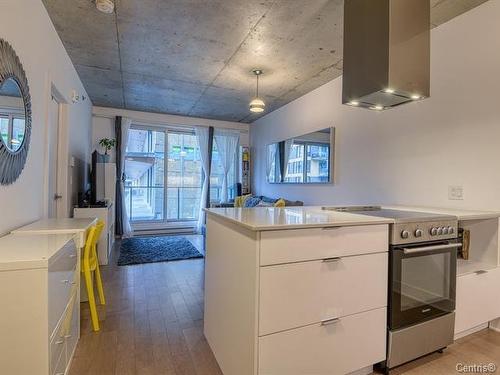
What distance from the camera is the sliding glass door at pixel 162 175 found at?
5.88 metres

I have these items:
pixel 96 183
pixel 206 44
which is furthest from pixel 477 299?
pixel 96 183

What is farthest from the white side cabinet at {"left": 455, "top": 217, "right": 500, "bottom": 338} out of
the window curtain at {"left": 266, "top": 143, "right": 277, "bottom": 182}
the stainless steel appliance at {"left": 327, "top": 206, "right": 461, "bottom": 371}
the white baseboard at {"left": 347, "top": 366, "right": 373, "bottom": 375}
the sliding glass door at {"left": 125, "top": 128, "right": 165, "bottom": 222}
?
the sliding glass door at {"left": 125, "top": 128, "right": 165, "bottom": 222}

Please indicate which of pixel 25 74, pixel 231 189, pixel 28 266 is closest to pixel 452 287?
pixel 28 266

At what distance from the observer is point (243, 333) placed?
55.7 inches

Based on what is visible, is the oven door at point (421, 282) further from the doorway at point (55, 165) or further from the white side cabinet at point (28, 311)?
the doorway at point (55, 165)

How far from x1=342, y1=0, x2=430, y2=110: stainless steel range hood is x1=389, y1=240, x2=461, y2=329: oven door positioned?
1.03 metres

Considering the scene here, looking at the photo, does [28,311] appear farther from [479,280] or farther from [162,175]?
[162,175]

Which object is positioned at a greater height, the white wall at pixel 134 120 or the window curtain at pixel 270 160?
the white wall at pixel 134 120

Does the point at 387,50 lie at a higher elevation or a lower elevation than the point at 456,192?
higher

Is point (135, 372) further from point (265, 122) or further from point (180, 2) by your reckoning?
point (265, 122)

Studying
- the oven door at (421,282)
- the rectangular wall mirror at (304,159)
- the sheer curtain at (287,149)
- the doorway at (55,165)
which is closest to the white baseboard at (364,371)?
the oven door at (421,282)

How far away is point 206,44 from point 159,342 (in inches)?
109

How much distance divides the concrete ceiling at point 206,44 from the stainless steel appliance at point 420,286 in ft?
5.95

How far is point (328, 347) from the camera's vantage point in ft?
4.89
